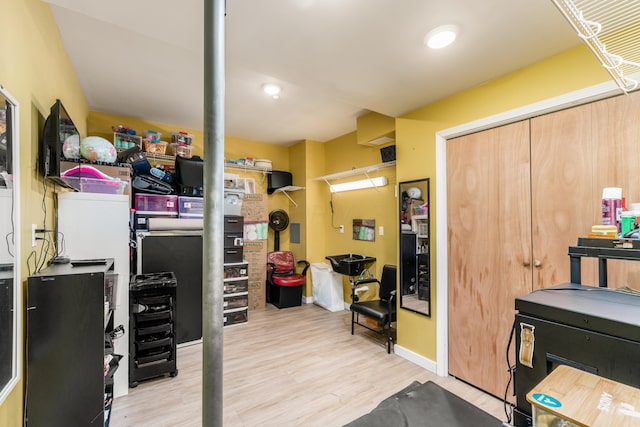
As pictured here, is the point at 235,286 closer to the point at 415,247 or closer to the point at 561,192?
the point at 415,247

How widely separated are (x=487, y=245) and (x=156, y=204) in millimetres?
3673

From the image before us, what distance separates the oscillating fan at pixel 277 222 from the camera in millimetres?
5078

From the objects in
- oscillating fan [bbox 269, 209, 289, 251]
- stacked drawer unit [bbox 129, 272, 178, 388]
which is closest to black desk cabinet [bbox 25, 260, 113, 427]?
stacked drawer unit [bbox 129, 272, 178, 388]

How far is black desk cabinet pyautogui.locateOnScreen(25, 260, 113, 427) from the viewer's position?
144 centimetres

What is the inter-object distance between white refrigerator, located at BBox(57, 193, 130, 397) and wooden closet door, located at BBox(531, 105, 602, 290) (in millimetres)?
3286

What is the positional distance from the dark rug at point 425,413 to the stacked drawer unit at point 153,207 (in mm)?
3093

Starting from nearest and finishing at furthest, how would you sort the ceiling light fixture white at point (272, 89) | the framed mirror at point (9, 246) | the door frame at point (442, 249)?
the framed mirror at point (9, 246) → the door frame at point (442, 249) → the ceiling light fixture white at point (272, 89)

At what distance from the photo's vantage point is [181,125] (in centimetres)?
422

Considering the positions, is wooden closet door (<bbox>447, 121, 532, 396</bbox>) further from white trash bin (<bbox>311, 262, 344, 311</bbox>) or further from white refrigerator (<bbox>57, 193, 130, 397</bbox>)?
white refrigerator (<bbox>57, 193, 130, 397</bbox>)

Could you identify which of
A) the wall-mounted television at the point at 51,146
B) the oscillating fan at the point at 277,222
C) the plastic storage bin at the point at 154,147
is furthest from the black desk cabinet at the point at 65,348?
the oscillating fan at the point at 277,222

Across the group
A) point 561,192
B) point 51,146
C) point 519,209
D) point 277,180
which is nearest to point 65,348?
point 51,146

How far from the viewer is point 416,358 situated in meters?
2.87

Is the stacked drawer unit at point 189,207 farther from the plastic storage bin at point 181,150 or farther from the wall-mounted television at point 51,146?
the wall-mounted television at point 51,146

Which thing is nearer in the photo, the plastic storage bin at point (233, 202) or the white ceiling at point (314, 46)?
the white ceiling at point (314, 46)
